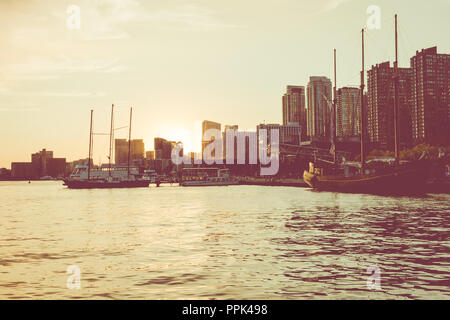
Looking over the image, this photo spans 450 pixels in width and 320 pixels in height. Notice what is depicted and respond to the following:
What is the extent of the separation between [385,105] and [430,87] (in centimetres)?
2017

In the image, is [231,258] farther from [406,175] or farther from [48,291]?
[406,175]

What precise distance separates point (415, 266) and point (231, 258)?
702cm

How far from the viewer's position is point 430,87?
477ft

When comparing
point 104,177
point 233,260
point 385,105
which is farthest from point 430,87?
point 233,260

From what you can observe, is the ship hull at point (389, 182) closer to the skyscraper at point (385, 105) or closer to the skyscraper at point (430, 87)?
the skyscraper at point (385, 105)

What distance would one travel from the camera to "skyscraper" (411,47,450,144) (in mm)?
142500

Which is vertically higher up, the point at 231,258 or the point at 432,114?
the point at 432,114

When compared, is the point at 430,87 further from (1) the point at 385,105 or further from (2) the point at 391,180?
(2) the point at 391,180

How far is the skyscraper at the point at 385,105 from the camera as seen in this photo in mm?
148625

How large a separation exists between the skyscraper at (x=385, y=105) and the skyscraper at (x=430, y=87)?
4.28 meters

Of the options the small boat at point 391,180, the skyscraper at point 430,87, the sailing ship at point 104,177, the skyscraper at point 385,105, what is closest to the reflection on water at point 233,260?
the small boat at point 391,180

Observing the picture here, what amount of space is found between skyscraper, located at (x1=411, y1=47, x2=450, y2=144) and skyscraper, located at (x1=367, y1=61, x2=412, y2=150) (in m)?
4.28
